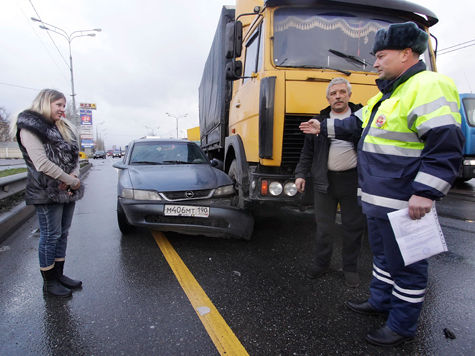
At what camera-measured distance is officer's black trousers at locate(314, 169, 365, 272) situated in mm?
2676

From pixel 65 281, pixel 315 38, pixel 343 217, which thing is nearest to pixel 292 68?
pixel 315 38

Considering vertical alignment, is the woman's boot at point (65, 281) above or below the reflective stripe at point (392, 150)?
below

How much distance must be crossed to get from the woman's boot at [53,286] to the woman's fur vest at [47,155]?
0.68 meters

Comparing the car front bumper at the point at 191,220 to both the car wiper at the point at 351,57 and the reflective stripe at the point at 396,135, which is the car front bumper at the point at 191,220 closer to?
the reflective stripe at the point at 396,135

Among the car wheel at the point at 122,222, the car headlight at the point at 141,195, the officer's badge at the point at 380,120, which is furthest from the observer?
the car wheel at the point at 122,222

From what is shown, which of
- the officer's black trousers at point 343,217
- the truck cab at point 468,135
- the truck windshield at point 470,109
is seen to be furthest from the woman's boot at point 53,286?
the truck windshield at point 470,109

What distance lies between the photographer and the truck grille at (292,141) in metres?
3.04

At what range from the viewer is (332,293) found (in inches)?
104

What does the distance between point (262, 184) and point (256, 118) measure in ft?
2.48

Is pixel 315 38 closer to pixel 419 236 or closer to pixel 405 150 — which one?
pixel 405 150

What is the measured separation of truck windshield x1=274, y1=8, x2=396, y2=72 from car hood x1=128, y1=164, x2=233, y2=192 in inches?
68.0

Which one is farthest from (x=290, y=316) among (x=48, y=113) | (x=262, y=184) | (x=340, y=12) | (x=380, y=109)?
(x=340, y=12)

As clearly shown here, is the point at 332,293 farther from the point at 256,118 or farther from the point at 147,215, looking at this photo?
the point at 147,215

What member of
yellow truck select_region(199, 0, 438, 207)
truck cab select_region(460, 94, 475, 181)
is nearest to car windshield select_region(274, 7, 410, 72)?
yellow truck select_region(199, 0, 438, 207)
